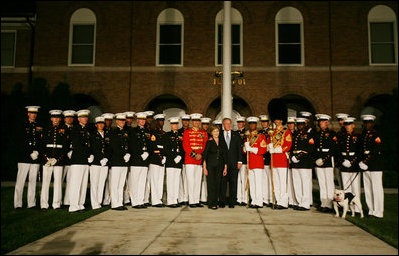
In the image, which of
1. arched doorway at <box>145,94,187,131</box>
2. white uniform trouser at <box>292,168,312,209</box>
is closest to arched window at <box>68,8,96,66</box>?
arched doorway at <box>145,94,187,131</box>

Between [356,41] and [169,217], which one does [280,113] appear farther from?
[356,41]

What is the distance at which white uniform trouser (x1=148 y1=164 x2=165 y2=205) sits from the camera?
883cm

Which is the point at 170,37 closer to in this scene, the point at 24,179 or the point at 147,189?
the point at 147,189

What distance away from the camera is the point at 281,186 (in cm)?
878

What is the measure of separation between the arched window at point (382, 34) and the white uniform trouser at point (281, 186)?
12.2m

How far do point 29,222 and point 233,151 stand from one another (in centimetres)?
487

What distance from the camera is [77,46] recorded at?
1898 centimetres

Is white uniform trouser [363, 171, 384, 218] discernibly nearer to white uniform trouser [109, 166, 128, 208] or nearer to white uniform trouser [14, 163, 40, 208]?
white uniform trouser [109, 166, 128, 208]

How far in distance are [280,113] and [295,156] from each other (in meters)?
1.28

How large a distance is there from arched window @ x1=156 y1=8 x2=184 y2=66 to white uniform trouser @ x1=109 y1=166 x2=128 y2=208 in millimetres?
10787

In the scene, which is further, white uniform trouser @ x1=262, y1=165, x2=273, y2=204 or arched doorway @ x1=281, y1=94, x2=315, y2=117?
arched doorway @ x1=281, y1=94, x2=315, y2=117

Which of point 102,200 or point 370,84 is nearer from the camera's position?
point 102,200

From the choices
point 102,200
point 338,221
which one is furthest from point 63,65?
point 338,221

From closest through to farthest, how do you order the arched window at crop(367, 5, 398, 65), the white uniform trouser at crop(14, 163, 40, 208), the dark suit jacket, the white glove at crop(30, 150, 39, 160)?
the white glove at crop(30, 150, 39, 160) < the white uniform trouser at crop(14, 163, 40, 208) < the dark suit jacket < the arched window at crop(367, 5, 398, 65)
